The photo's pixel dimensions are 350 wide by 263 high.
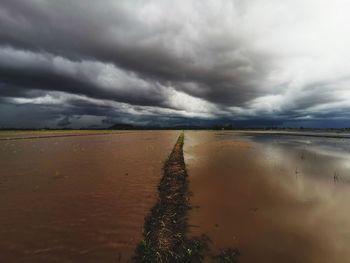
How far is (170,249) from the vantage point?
559 centimetres

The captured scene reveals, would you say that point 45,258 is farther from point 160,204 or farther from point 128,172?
point 128,172

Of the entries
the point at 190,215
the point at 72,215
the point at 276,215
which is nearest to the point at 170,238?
the point at 190,215

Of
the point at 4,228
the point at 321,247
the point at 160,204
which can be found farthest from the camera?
the point at 160,204

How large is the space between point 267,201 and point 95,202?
23.9 ft

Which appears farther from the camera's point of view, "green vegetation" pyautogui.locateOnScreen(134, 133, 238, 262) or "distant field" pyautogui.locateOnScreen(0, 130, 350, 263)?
"distant field" pyautogui.locateOnScreen(0, 130, 350, 263)

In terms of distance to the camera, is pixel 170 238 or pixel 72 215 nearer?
pixel 170 238

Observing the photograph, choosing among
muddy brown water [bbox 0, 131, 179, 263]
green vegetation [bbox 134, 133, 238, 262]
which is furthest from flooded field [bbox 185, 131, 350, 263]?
muddy brown water [bbox 0, 131, 179, 263]

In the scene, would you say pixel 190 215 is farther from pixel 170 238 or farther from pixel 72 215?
pixel 72 215

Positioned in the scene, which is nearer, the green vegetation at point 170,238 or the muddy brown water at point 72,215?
the green vegetation at point 170,238

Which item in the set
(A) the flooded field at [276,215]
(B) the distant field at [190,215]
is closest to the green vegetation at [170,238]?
(B) the distant field at [190,215]

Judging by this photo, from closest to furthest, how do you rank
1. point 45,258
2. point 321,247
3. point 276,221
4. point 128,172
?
point 45,258
point 321,247
point 276,221
point 128,172

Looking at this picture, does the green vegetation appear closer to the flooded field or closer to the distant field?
the distant field

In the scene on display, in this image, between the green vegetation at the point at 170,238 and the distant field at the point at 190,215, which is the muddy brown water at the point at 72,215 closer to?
the distant field at the point at 190,215

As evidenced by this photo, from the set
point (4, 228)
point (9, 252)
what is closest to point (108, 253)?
point (9, 252)
